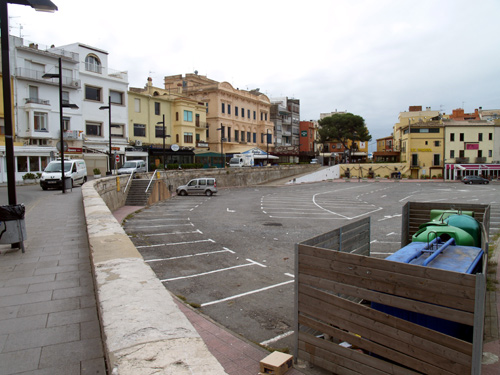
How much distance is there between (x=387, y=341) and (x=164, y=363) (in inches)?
108

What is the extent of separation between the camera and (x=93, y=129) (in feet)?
138

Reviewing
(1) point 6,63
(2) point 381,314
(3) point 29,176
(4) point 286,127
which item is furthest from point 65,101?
(4) point 286,127

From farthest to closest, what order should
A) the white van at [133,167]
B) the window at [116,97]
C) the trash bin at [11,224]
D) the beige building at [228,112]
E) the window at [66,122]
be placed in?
the beige building at [228,112], the window at [116,97], the window at [66,122], the white van at [133,167], the trash bin at [11,224]

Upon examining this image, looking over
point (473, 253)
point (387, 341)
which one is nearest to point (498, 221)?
point (473, 253)

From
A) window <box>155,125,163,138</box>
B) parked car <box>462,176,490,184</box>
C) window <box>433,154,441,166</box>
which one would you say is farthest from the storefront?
window <box>155,125,163,138</box>

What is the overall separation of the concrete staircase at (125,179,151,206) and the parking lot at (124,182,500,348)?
340 centimetres

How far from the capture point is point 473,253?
19.2 ft

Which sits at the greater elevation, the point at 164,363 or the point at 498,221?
the point at 164,363

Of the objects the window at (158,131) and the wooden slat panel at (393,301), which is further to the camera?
the window at (158,131)

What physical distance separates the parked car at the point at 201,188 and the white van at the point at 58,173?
32.0 feet

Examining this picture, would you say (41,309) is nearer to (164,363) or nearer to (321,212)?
(164,363)

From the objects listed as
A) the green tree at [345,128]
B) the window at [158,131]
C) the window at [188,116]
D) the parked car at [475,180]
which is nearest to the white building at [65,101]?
the window at [158,131]

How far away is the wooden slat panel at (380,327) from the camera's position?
3.65 m

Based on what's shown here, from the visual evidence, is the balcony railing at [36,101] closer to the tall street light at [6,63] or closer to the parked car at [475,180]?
the tall street light at [6,63]
